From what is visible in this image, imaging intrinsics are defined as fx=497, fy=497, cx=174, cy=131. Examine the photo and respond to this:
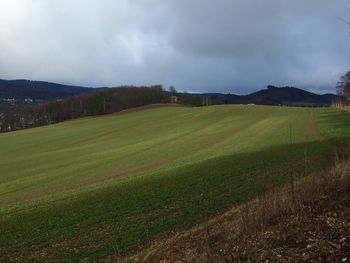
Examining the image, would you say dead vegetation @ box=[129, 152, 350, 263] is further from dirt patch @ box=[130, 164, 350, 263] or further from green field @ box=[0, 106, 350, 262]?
green field @ box=[0, 106, 350, 262]

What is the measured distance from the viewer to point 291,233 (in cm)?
888

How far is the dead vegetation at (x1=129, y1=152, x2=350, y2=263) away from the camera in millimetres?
7715

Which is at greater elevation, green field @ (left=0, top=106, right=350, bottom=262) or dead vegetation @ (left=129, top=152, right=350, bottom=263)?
dead vegetation @ (left=129, top=152, right=350, bottom=263)

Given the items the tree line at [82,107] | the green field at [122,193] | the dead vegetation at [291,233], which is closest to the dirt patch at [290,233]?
the dead vegetation at [291,233]

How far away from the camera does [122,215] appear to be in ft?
67.4

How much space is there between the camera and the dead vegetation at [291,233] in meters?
7.71

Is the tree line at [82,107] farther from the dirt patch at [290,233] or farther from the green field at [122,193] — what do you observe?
the dirt patch at [290,233]

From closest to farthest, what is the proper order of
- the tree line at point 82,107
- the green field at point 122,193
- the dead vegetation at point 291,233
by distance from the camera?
the dead vegetation at point 291,233 → the green field at point 122,193 → the tree line at point 82,107

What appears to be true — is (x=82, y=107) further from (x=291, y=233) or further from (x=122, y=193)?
(x=291, y=233)

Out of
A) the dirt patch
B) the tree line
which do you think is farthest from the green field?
the tree line

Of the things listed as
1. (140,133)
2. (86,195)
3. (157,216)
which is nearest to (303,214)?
(157,216)

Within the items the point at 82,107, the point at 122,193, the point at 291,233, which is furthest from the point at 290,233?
the point at 82,107

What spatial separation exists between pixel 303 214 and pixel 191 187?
15025 millimetres

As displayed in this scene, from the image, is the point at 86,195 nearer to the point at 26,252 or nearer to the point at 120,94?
the point at 26,252
